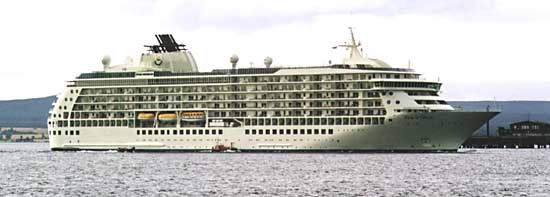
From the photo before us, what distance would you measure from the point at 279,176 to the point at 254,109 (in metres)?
41.6

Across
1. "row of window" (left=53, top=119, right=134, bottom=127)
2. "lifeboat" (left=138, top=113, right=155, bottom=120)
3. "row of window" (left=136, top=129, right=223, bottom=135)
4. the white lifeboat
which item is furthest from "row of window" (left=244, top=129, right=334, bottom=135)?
"row of window" (left=53, top=119, right=134, bottom=127)

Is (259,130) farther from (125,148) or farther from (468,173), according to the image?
(468,173)

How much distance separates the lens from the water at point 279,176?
7350 cm

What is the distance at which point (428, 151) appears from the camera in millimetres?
121500

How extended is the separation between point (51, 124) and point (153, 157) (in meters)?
23.7

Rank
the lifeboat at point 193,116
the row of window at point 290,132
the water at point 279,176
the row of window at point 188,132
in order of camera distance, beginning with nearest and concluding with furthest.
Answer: the water at point 279,176 < the row of window at point 290,132 < the row of window at point 188,132 < the lifeboat at point 193,116

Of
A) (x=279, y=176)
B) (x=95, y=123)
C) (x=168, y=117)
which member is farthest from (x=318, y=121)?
(x=279, y=176)

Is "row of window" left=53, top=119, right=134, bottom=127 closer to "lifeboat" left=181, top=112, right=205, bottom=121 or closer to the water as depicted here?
"lifeboat" left=181, top=112, right=205, bottom=121

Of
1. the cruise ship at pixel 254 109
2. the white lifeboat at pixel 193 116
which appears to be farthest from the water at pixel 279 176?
the white lifeboat at pixel 193 116

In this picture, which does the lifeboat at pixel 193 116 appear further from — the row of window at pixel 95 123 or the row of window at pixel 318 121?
the row of window at pixel 95 123

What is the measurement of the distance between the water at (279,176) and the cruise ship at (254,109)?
343 centimetres

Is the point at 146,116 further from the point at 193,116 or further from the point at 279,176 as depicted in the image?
the point at 279,176

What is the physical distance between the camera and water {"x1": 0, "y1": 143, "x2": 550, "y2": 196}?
241 feet

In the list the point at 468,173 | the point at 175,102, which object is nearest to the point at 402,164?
the point at 468,173
